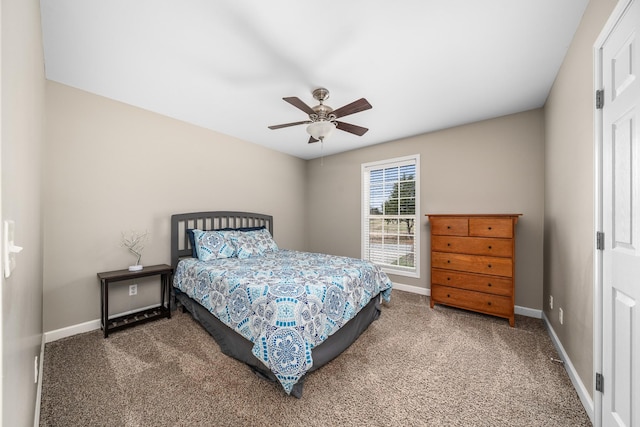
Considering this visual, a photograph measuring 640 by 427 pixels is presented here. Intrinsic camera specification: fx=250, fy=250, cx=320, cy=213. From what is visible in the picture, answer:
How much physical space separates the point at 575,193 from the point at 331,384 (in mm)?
2273

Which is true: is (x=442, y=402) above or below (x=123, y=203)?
below

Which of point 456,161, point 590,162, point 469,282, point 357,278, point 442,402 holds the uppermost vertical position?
point 456,161

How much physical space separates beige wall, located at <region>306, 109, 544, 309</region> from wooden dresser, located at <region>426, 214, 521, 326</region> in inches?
18.8

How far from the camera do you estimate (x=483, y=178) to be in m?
3.31

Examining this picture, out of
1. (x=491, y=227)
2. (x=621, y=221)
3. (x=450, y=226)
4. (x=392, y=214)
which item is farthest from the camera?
(x=392, y=214)

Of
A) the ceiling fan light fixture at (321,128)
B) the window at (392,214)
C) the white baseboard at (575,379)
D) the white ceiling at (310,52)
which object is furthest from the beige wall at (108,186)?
the white baseboard at (575,379)

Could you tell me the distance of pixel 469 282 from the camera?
300cm

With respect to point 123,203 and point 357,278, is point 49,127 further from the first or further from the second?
point 357,278

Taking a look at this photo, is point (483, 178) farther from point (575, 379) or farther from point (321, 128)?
point (321, 128)

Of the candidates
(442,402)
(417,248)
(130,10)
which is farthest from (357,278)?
(130,10)

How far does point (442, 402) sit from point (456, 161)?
2.94 metres

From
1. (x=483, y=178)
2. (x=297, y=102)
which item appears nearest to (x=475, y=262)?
(x=483, y=178)

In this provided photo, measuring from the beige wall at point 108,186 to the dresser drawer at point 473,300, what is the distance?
3.30 meters

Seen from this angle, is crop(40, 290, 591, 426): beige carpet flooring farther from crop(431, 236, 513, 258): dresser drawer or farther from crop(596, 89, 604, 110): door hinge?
crop(596, 89, 604, 110): door hinge
